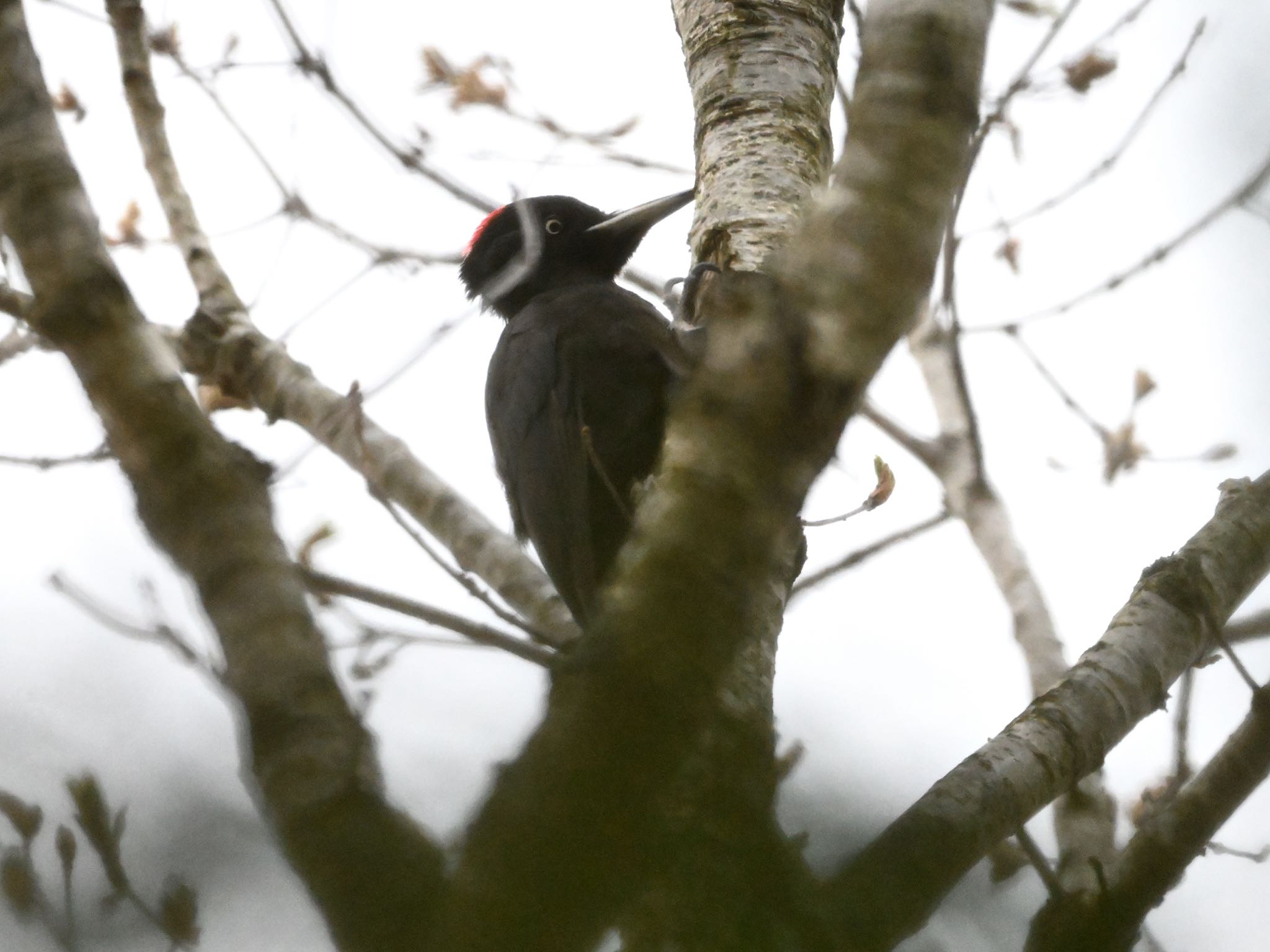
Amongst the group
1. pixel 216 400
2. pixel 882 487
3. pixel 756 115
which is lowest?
pixel 882 487

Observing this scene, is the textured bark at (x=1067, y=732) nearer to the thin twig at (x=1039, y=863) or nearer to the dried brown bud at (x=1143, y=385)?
the thin twig at (x=1039, y=863)

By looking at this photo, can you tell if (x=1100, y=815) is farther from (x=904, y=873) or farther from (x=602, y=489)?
(x=904, y=873)

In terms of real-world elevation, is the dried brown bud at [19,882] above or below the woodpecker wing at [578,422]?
below

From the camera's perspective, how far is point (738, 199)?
3.15 m

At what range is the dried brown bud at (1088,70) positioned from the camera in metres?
4.79

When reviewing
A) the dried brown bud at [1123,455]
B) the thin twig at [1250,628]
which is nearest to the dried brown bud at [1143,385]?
the dried brown bud at [1123,455]

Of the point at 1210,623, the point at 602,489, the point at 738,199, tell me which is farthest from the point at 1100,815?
the point at 738,199

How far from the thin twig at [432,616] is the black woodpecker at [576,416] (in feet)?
4.64

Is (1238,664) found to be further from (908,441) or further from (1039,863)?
(908,441)

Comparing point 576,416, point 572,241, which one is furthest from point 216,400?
point 572,241

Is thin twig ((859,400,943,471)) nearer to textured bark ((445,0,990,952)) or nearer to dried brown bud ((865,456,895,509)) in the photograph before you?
dried brown bud ((865,456,895,509))

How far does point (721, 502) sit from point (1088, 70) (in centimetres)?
436

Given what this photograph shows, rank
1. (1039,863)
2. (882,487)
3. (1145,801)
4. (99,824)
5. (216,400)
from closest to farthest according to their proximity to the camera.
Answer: (99,824), (1039,863), (882,487), (1145,801), (216,400)

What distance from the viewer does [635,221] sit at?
4.86 metres
